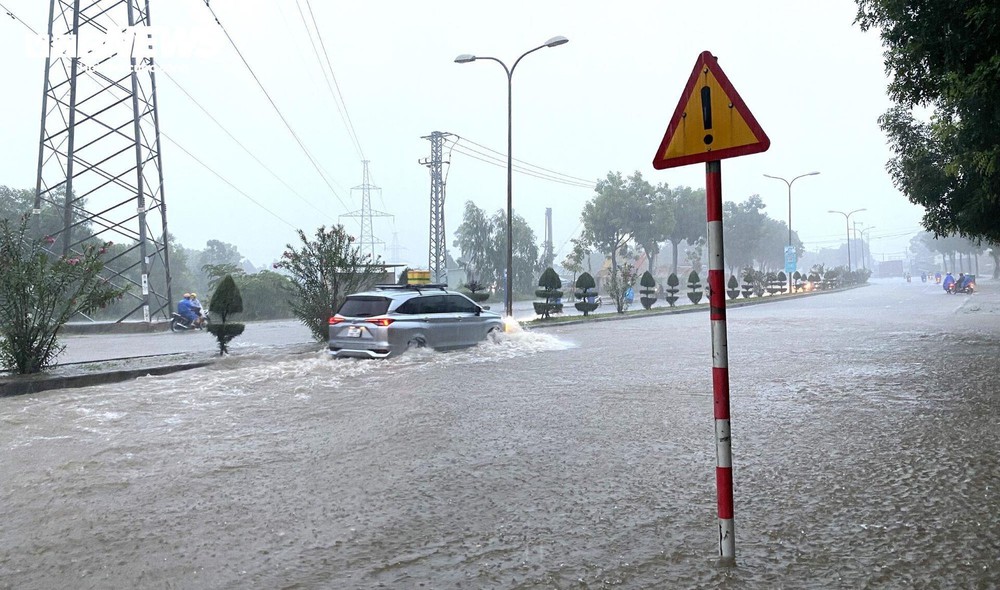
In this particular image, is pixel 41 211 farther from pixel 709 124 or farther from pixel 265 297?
pixel 709 124

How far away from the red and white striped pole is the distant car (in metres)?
10.2

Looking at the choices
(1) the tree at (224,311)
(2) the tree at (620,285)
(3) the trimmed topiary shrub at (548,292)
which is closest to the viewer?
(1) the tree at (224,311)

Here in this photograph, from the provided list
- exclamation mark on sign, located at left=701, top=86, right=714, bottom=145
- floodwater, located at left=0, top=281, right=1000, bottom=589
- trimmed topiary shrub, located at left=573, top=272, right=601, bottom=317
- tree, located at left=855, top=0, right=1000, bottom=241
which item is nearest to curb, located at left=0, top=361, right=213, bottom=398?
floodwater, located at left=0, top=281, right=1000, bottom=589

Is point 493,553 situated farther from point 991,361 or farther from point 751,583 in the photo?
point 991,361

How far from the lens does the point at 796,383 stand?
10.5m

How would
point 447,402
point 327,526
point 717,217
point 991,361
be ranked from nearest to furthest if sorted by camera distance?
point 717,217 → point 327,526 → point 447,402 → point 991,361

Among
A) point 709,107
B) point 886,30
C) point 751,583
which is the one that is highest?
point 886,30

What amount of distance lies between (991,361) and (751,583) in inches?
436

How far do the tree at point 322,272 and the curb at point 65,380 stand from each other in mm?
5429

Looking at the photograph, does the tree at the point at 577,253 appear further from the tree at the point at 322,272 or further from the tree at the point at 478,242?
the tree at the point at 322,272

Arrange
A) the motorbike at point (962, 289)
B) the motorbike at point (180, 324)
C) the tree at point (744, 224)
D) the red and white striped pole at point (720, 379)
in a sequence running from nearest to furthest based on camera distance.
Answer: the red and white striped pole at point (720, 379) < the motorbike at point (180, 324) < the motorbike at point (962, 289) < the tree at point (744, 224)

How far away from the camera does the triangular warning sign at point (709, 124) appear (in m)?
3.97

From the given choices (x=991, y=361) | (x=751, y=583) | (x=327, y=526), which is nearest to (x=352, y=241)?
(x=991, y=361)

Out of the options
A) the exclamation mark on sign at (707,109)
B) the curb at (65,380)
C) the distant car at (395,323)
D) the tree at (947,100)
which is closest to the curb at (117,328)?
the curb at (65,380)
